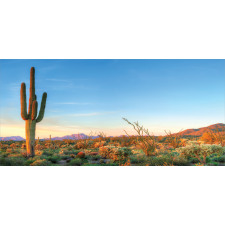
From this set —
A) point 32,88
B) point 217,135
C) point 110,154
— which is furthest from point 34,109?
point 217,135

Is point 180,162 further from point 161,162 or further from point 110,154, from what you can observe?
point 110,154

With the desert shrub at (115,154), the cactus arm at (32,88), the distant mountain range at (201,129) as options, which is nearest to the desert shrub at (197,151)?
the desert shrub at (115,154)

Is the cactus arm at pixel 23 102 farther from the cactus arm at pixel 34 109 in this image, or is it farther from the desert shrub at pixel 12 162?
the desert shrub at pixel 12 162

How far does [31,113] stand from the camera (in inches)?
271

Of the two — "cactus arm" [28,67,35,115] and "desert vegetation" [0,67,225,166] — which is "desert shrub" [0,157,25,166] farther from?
"cactus arm" [28,67,35,115]

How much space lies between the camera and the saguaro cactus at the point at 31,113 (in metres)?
6.66

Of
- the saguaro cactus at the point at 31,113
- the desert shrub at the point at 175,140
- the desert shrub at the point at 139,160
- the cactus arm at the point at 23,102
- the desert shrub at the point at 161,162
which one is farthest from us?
the desert shrub at the point at 175,140

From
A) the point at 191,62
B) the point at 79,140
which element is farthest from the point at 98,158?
the point at 191,62

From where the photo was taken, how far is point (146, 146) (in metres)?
6.81

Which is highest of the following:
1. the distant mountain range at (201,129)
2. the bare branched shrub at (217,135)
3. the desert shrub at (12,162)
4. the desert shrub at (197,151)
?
the distant mountain range at (201,129)
